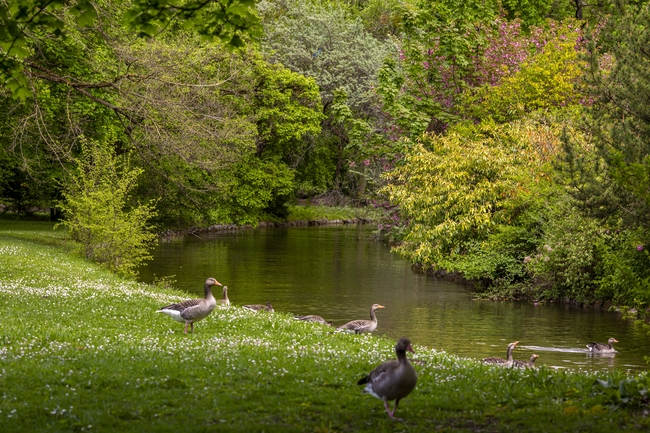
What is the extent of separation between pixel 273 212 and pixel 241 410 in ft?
209

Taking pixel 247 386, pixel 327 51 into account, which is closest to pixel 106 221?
pixel 247 386

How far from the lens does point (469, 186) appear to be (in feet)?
119

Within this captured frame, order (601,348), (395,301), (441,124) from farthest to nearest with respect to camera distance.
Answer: (441,124), (395,301), (601,348)

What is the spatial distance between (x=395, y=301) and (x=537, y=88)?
1604 cm

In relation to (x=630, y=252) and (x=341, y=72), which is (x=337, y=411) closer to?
(x=630, y=252)

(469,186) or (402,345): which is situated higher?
(469,186)

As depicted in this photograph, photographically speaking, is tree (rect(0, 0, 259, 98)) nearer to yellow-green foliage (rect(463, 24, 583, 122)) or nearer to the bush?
the bush

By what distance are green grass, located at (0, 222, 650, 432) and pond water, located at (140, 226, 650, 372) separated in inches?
278

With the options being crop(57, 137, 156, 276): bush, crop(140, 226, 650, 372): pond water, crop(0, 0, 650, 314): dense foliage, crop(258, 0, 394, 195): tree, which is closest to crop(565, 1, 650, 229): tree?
crop(0, 0, 650, 314): dense foliage

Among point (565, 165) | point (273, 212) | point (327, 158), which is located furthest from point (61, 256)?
point (327, 158)

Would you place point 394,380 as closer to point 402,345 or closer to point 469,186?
point 402,345

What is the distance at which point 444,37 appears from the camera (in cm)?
4491

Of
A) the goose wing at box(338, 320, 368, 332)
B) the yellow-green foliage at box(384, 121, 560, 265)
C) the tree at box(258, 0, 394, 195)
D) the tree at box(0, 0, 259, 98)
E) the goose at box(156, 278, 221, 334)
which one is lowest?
the goose wing at box(338, 320, 368, 332)

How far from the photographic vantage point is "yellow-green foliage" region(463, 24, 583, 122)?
41312 millimetres
